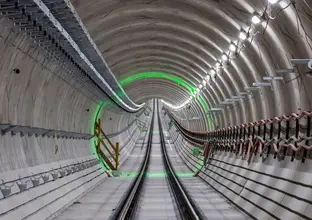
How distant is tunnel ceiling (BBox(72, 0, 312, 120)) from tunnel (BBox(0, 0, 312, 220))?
0.05 m

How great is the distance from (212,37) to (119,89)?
7691mm

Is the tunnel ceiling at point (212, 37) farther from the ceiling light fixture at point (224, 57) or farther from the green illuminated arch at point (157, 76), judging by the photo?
the green illuminated arch at point (157, 76)

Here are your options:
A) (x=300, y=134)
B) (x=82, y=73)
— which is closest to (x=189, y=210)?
(x=300, y=134)

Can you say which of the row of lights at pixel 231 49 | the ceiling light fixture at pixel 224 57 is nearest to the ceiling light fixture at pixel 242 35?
the row of lights at pixel 231 49

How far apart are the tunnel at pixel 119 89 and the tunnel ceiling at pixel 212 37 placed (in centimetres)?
5

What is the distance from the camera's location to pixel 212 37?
1794 cm

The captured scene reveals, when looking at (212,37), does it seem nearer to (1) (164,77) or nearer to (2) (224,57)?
(2) (224,57)

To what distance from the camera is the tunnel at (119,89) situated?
33.6 feet

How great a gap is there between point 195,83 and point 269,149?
15.1m

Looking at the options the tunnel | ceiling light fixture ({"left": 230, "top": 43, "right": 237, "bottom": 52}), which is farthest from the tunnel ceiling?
ceiling light fixture ({"left": 230, "top": 43, "right": 237, "bottom": 52})

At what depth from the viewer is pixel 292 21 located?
32.9 ft

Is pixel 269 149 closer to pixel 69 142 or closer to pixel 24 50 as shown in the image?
pixel 24 50

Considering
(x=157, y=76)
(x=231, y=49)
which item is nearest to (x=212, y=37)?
(x=231, y=49)

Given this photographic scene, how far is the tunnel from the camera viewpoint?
33.6ft
